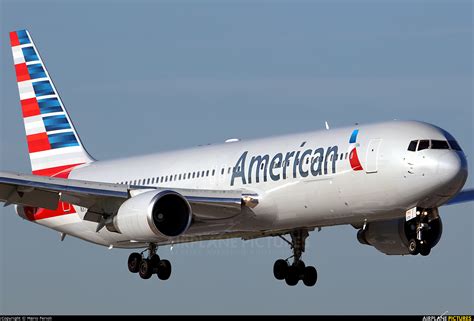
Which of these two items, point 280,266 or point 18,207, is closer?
point 280,266

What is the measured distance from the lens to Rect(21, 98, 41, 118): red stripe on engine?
63812mm

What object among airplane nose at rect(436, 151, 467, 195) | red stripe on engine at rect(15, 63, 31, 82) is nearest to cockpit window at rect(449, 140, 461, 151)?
airplane nose at rect(436, 151, 467, 195)

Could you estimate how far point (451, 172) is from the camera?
45.8 m

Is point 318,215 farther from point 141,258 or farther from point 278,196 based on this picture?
point 141,258

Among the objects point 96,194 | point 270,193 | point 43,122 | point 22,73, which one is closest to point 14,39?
point 22,73

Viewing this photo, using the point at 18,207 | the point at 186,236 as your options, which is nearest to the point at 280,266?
the point at 186,236

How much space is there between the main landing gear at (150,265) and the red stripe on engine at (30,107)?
11.1m

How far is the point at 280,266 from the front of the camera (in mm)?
56281

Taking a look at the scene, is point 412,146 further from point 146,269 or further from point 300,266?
point 146,269

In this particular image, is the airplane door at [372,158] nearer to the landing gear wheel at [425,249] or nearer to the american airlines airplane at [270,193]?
the american airlines airplane at [270,193]

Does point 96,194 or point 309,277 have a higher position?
point 96,194

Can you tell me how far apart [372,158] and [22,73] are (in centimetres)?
2395

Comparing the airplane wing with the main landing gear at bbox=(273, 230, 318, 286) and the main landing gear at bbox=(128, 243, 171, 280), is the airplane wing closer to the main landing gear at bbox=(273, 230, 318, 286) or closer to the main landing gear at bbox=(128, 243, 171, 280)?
the main landing gear at bbox=(128, 243, 171, 280)

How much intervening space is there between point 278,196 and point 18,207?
15498mm
